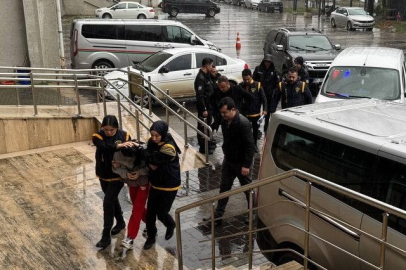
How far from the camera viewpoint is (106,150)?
621cm

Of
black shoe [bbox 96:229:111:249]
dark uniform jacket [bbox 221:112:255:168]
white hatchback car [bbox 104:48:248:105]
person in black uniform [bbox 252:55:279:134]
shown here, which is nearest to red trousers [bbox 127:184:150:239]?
black shoe [bbox 96:229:111:249]

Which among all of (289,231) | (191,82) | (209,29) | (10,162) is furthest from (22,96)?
(209,29)

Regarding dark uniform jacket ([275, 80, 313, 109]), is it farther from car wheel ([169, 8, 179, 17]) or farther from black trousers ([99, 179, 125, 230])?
car wheel ([169, 8, 179, 17])

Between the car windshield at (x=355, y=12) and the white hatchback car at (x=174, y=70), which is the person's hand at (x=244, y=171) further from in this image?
the car windshield at (x=355, y=12)

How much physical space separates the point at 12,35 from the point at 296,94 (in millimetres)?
9675

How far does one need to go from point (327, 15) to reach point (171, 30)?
3184 cm

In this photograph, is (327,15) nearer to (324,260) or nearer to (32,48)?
(32,48)

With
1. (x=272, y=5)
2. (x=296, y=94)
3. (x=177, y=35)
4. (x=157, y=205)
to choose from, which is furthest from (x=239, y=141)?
(x=272, y=5)

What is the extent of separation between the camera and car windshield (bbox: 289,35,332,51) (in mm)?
17656

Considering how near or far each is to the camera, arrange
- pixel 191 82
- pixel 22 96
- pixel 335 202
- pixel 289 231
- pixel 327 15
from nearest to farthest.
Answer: pixel 335 202 → pixel 289 231 → pixel 22 96 → pixel 191 82 → pixel 327 15

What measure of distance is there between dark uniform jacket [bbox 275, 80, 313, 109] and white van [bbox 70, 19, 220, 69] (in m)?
8.57

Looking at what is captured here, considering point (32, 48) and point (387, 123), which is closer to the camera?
point (387, 123)

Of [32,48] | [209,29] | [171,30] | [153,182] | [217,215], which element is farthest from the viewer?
[209,29]

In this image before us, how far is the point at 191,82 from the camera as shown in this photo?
1471cm
